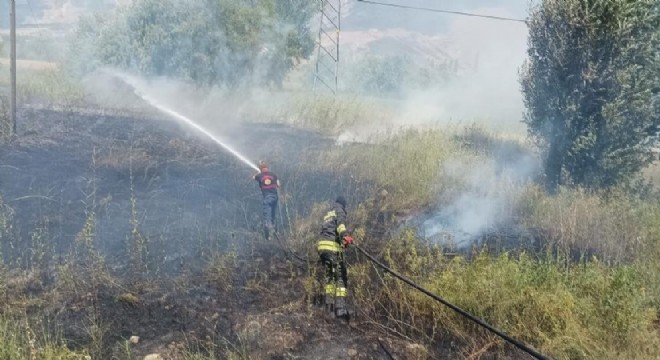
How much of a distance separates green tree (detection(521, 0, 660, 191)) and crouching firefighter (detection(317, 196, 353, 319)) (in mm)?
5913

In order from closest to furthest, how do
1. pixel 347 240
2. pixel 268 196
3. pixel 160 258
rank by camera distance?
1. pixel 347 240
2. pixel 160 258
3. pixel 268 196

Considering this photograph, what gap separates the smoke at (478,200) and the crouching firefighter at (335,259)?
1.98 meters

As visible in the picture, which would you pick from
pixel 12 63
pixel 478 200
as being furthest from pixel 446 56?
pixel 478 200

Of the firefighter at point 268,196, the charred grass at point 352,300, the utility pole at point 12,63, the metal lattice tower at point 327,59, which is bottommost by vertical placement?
the charred grass at point 352,300

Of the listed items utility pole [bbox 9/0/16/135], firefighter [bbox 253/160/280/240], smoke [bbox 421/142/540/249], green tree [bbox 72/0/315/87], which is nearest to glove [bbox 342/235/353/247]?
smoke [bbox 421/142/540/249]

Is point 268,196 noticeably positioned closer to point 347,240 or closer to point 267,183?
point 267,183

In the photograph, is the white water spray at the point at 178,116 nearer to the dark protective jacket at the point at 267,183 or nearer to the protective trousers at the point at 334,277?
the dark protective jacket at the point at 267,183

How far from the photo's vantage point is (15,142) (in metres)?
11.5

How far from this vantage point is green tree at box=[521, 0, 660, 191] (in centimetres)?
895

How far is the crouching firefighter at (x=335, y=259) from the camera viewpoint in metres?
5.44

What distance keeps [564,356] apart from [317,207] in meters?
4.82

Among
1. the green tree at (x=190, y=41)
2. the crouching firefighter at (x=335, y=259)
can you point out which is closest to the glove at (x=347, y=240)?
the crouching firefighter at (x=335, y=259)

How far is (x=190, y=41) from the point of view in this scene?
21031 millimetres

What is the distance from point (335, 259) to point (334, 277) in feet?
0.67
